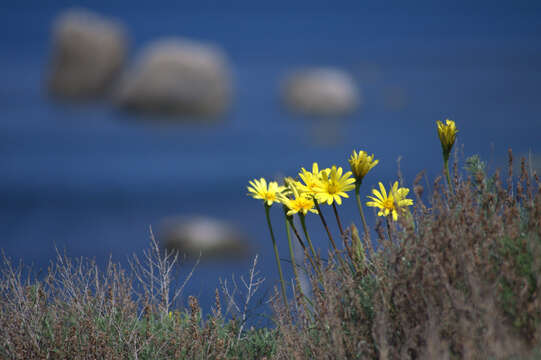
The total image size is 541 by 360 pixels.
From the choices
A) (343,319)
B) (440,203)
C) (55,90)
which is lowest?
(343,319)

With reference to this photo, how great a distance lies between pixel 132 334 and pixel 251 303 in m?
0.70

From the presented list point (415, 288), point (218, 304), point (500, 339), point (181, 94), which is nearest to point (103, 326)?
point (218, 304)

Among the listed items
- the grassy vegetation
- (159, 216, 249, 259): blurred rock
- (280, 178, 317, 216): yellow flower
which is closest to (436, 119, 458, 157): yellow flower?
the grassy vegetation

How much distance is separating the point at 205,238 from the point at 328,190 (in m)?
11.8

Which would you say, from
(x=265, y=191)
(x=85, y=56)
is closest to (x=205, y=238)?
(x=265, y=191)

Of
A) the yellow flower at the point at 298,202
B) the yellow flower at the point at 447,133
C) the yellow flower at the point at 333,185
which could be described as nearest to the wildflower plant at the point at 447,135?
the yellow flower at the point at 447,133

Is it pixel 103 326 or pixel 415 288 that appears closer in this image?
pixel 415 288

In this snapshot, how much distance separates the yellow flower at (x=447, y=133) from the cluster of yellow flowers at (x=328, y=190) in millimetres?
297

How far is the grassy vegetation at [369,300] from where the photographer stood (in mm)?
2139

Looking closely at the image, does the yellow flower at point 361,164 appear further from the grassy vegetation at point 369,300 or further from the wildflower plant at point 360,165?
the grassy vegetation at point 369,300

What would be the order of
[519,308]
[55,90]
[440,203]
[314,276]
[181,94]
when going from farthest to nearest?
[55,90] < [181,94] < [314,276] < [440,203] < [519,308]

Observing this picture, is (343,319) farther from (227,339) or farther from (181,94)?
(181,94)

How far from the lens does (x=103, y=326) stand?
9.99ft

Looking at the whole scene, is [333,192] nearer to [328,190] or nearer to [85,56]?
[328,190]
